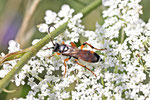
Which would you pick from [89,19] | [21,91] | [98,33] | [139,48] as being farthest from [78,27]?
[89,19]

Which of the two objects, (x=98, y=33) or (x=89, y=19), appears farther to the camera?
(x=89, y=19)

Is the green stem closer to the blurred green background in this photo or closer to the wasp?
the wasp

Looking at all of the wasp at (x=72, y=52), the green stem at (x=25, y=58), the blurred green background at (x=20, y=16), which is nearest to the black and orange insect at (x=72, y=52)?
the wasp at (x=72, y=52)

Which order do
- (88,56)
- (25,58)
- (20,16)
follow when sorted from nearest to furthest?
(25,58) < (88,56) < (20,16)

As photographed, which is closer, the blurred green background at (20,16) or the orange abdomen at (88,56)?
the orange abdomen at (88,56)

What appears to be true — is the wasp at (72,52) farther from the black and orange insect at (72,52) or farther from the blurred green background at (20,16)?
the blurred green background at (20,16)

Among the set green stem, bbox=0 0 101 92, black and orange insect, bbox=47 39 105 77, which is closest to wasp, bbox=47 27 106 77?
black and orange insect, bbox=47 39 105 77

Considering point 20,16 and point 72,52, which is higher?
point 20,16

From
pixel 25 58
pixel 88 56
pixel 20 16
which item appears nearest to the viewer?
pixel 25 58

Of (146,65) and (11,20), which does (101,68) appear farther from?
(11,20)

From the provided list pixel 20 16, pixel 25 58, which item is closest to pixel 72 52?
pixel 25 58

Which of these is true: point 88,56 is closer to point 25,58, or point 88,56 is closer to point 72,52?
point 72,52
